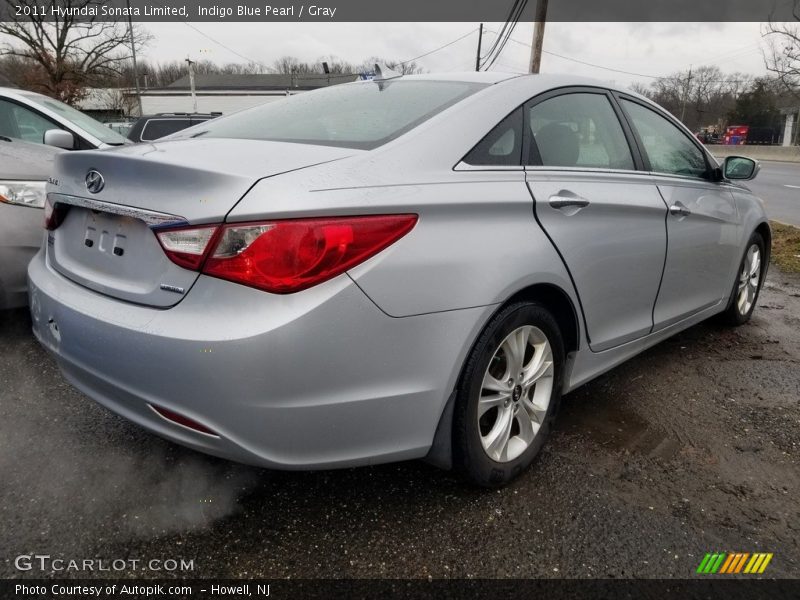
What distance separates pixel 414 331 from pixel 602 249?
3.70 ft

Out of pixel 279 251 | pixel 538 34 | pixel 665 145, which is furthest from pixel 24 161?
pixel 538 34

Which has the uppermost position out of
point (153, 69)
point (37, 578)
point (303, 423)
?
point (153, 69)

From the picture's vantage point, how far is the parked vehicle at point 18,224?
3398mm

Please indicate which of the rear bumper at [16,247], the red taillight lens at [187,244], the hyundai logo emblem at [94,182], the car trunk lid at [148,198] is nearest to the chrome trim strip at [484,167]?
the car trunk lid at [148,198]

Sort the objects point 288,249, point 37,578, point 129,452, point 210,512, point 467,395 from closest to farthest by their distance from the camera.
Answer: point 288,249
point 37,578
point 467,395
point 210,512
point 129,452

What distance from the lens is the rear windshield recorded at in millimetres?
2105

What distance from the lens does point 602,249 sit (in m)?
2.50

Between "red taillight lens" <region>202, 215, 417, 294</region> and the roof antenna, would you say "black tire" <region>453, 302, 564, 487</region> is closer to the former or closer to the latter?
"red taillight lens" <region>202, 215, 417, 294</region>

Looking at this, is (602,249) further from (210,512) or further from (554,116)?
(210,512)

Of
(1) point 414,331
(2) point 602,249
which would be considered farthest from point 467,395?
(2) point 602,249

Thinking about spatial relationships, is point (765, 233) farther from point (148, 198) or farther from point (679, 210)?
point (148, 198)

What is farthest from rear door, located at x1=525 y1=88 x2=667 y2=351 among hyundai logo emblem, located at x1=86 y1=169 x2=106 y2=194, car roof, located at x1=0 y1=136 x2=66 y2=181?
car roof, located at x1=0 y1=136 x2=66 y2=181

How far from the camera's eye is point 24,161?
3.71 metres

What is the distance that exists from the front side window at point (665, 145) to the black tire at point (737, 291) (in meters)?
0.89
